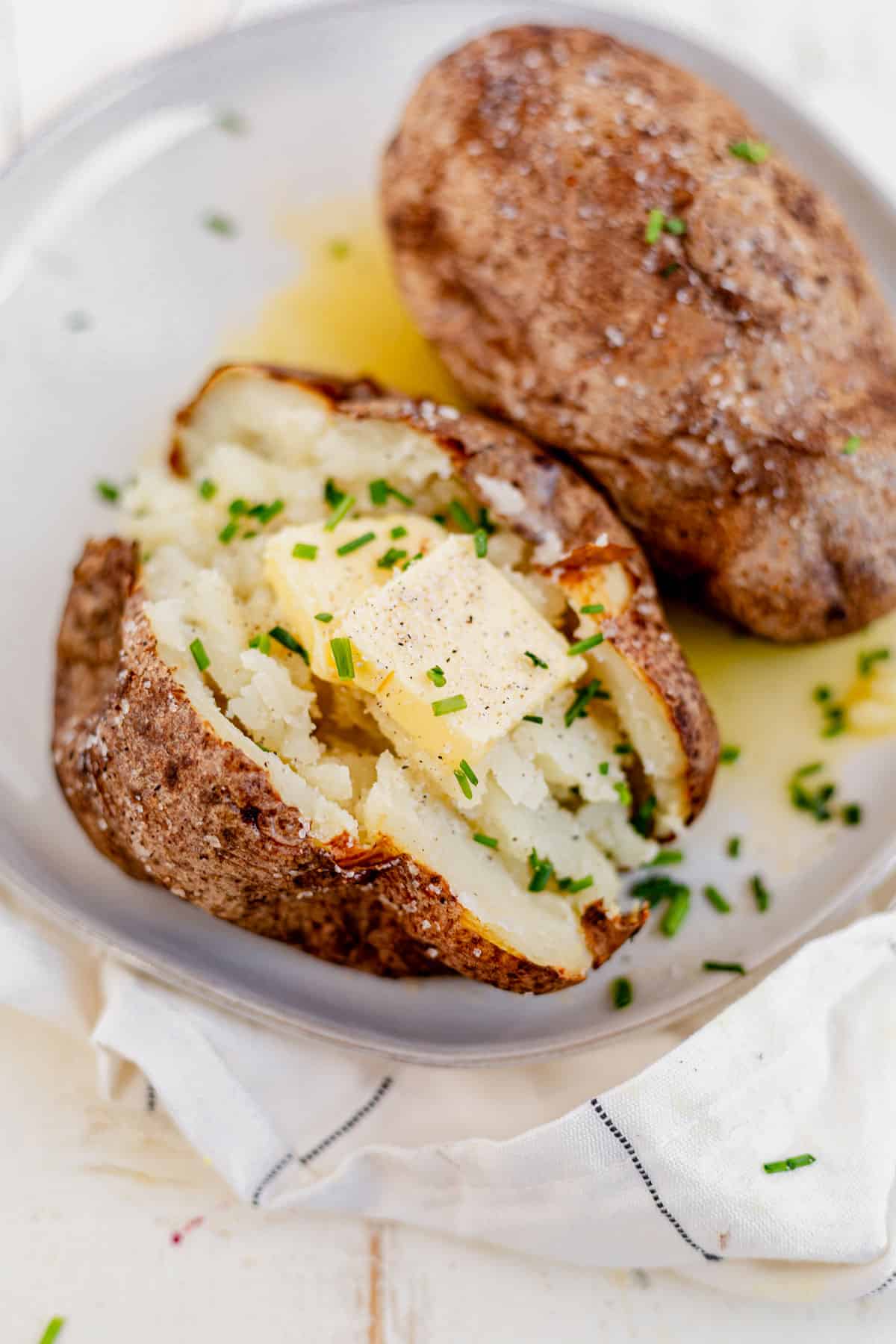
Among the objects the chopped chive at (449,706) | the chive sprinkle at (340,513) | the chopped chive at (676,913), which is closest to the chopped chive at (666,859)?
the chopped chive at (676,913)

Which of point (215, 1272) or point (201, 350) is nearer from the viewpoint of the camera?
point (215, 1272)

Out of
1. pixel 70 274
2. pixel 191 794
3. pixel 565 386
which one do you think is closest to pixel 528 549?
pixel 565 386

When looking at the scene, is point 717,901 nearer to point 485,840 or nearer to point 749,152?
point 485,840

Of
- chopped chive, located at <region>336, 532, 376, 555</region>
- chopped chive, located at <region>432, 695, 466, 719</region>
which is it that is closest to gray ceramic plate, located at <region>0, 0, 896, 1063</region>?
chopped chive, located at <region>432, 695, 466, 719</region>

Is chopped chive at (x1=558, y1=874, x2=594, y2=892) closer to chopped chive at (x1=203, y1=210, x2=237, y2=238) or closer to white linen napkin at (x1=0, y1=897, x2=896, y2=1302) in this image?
white linen napkin at (x1=0, y1=897, x2=896, y2=1302)

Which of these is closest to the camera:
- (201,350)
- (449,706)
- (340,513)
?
(449,706)

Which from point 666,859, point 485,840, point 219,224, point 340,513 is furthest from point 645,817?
point 219,224

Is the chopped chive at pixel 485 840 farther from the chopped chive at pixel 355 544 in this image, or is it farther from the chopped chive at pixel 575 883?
the chopped chive at pixel 355 544

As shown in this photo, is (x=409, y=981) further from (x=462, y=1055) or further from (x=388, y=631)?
(x=388, y=631)

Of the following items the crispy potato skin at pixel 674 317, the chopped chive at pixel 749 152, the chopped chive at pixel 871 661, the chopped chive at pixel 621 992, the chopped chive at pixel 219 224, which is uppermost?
the chopped chive at pixel 749 152
